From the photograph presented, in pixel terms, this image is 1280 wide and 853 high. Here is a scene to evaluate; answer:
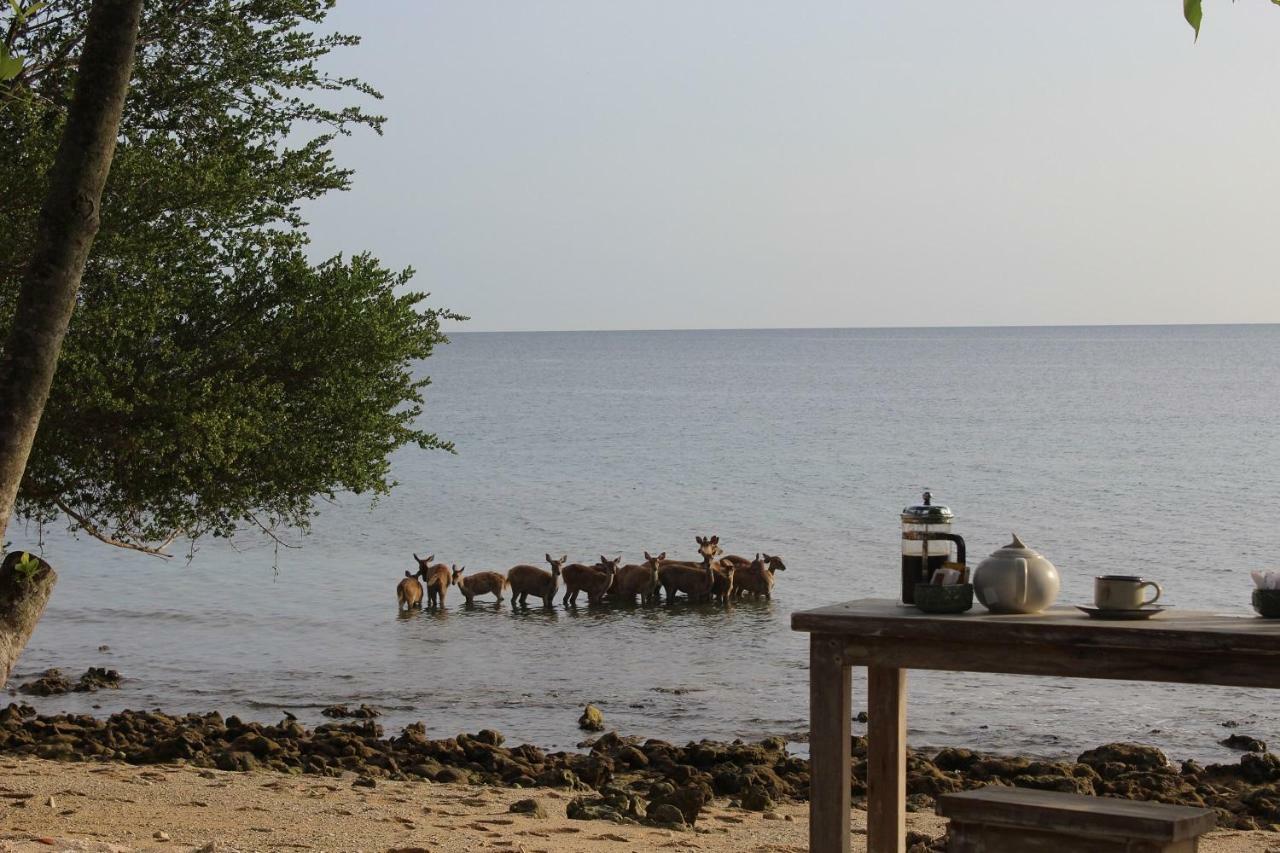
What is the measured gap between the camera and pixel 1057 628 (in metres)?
5.14

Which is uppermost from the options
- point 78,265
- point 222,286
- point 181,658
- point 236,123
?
point 236,123

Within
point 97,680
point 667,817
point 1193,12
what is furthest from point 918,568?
point 97,680

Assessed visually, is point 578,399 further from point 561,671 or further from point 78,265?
point 78,265

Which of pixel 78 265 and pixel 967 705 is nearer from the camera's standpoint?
pixel 78 265

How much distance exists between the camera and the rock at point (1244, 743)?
13.3 metres

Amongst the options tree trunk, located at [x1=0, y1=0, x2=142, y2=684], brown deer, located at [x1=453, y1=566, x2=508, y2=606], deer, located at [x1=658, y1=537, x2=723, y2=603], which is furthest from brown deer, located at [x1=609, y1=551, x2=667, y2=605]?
tree trunk, located at [x1=0, y1=0, x2=142, y2=684]

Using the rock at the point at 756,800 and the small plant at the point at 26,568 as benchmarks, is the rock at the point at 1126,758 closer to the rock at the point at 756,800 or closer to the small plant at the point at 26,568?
the rock at the point at 756,800

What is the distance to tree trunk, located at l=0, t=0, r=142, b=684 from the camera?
6004mm

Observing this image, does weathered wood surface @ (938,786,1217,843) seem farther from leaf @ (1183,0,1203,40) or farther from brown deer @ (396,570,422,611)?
brown deer @ (396,570,422,611)

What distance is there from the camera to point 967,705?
15.0 m

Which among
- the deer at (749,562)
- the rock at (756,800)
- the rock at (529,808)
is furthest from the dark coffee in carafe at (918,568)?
the deer at (749,562)

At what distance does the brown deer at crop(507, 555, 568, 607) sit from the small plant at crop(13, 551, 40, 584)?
1584 cm

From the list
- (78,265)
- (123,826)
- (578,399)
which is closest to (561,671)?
(123,826)

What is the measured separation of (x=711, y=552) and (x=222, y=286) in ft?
40.1
